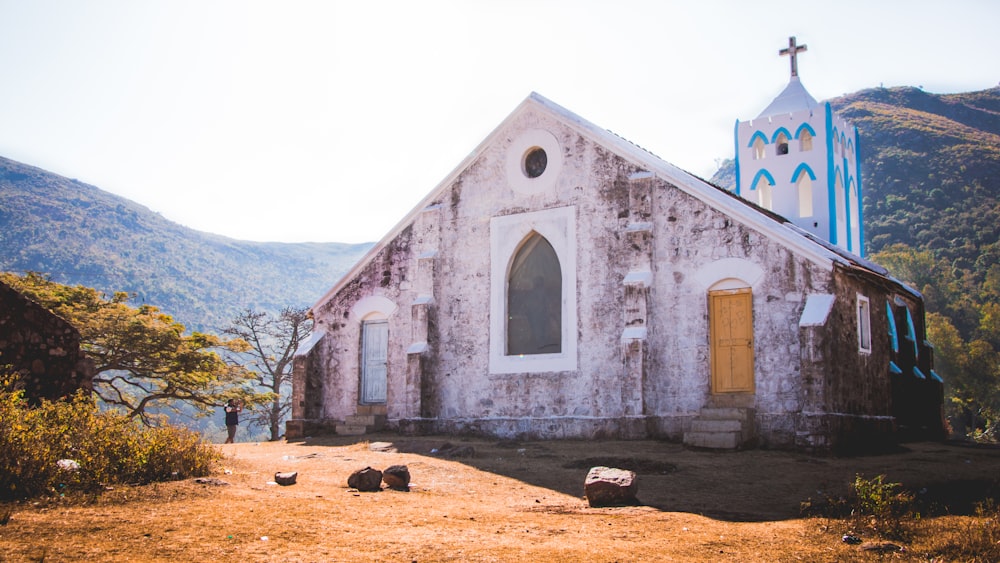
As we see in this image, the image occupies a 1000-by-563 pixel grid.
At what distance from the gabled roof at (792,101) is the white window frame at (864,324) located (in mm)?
10898

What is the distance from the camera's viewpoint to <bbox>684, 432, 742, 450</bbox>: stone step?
14.7 metres

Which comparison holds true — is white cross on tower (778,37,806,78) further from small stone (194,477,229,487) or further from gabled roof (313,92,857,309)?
small stone (194,477,229,487)

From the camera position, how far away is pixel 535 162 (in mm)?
19375

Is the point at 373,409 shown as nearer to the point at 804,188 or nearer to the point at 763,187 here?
the point at 763,187

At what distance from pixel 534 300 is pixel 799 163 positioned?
11.5m

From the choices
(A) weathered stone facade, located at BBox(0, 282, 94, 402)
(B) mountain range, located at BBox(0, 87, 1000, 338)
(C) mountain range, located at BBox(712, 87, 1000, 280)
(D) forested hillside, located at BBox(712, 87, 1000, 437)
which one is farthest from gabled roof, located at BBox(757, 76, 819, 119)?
(C) mountain range, located at BBox(712, 87, 1000, 280)

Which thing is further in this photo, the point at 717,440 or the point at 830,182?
the point at 830,182

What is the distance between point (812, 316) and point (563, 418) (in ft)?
17.0

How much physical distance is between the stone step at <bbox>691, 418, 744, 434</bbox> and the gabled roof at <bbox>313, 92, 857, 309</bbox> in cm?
319

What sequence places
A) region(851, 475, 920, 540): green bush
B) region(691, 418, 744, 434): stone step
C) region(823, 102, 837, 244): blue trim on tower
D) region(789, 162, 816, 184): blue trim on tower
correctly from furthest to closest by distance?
1. region(789, 162, 816, 184): blue trim on tower
2. region(823, 102, 837, 244): blue trim on tower
3. region(691, 418, 744, 434): stone step
4. region(851, 475, 920, 540): green bush

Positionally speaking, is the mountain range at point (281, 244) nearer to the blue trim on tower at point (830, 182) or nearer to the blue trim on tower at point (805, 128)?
the blue trim on tower at point (805, 128)

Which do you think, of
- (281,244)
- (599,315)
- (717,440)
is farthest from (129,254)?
(717,440)

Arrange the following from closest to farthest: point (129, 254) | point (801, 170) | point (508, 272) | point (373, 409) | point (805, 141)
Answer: point (508, 272) < point (373, 409) < point (801, 170) < point (805, 141) < point (129, 254)

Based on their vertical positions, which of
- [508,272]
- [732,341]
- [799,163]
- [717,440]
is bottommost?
[717,440]
